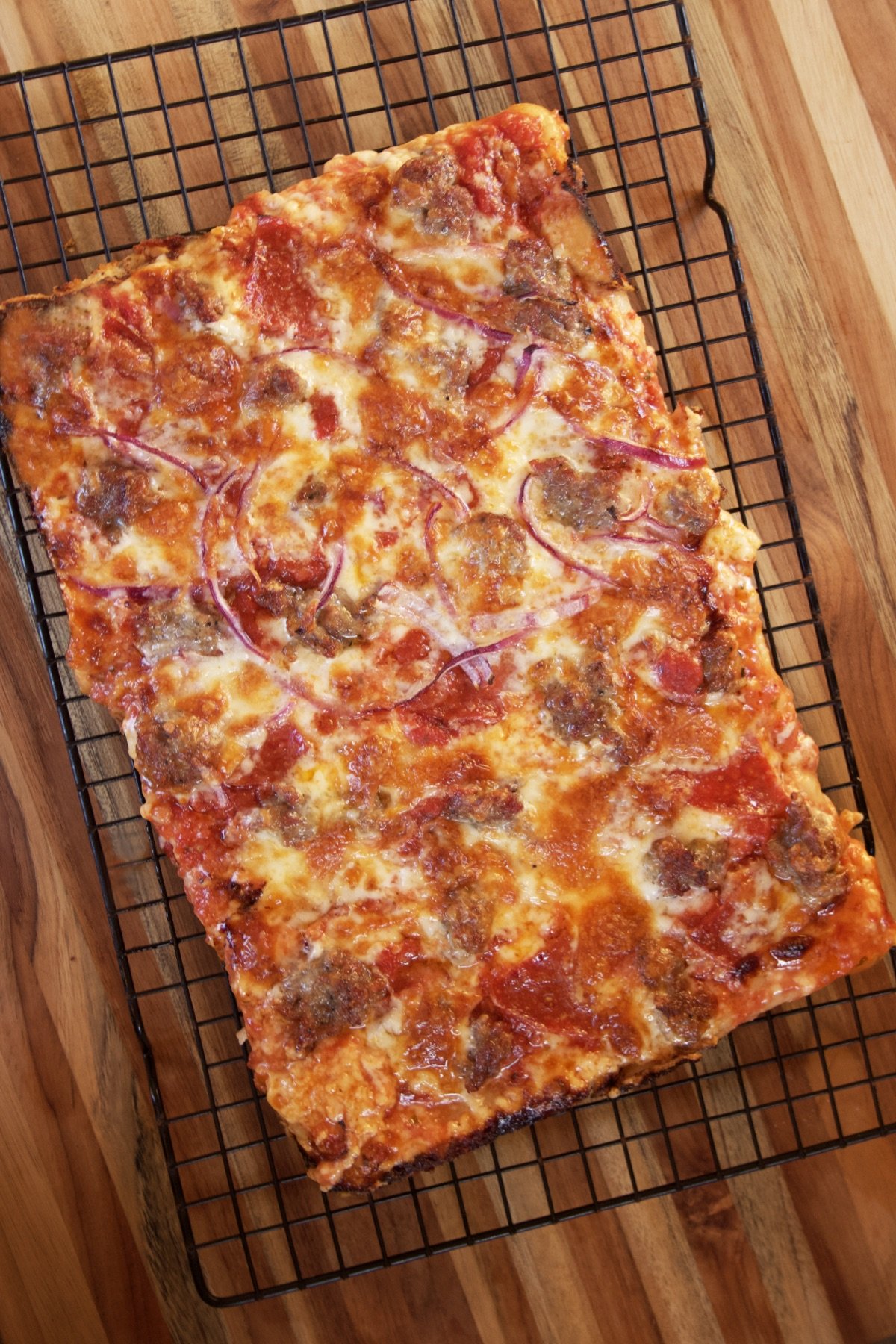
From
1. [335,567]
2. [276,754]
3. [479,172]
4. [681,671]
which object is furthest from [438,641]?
[479,172]

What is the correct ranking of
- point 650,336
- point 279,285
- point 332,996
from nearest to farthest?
point 332,996 < point 279,285 < point 650,336

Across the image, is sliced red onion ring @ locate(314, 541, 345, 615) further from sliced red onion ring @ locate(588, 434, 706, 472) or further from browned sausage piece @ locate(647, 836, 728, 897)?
browned sausage piece @ locate(647, 836, 728, 897)

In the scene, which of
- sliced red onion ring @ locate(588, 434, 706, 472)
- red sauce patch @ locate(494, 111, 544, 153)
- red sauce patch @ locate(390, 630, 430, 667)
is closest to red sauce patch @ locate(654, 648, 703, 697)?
sliced red onion ring @ locate(588, 434, 706, 472)

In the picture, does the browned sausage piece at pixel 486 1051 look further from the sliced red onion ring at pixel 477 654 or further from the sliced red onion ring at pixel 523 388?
the sliced red onion ring at pixel 523 388

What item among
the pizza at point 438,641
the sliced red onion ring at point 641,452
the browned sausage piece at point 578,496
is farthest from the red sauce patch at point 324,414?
the sliced red onion ring at point 641,452

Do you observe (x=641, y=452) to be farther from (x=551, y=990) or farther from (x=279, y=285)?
(x=551, y=990)

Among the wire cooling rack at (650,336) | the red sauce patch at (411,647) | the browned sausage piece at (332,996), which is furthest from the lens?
the wire cooling rack at (650,336)
